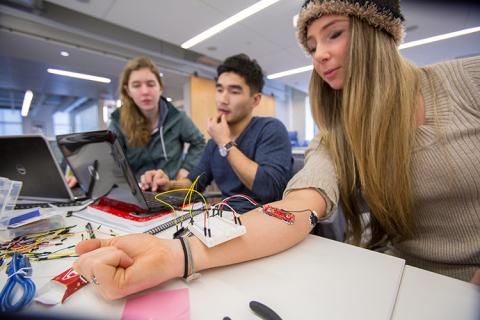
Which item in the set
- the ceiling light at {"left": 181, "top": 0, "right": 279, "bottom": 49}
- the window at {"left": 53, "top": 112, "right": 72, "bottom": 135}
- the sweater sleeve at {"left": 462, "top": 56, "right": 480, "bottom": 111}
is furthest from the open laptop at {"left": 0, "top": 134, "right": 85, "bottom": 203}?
the window at {"left": 53, "top": 112, "right": 72, "bottom": 135}

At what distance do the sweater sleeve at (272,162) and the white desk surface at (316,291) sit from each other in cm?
48

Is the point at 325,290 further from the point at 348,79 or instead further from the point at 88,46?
the point at 88,46

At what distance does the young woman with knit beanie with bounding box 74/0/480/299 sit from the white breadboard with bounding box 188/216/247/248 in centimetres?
5

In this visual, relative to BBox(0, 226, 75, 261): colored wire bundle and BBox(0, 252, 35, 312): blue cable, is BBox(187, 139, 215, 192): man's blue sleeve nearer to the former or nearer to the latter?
BBox(0, 226, 75, 261): colored wire bundle

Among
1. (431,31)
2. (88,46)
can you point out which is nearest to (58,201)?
(88,46)

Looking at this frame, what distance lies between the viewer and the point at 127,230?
23.9 inches

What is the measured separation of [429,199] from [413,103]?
0.90 feet

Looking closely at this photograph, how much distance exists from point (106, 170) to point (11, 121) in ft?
30.1

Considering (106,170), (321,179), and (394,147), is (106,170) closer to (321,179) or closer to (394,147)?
(321,179)

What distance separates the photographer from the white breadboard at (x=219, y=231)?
0.42 metres

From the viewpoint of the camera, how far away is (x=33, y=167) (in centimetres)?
80

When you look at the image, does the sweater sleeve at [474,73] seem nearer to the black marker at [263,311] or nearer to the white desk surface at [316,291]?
the white desk surface at [316,291]

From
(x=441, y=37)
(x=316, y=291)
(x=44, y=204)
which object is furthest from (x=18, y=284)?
(x=441, y=37)

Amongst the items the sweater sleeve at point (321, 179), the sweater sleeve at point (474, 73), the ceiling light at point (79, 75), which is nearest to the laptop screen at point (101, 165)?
the sweater sleeve at point (321, 179)
